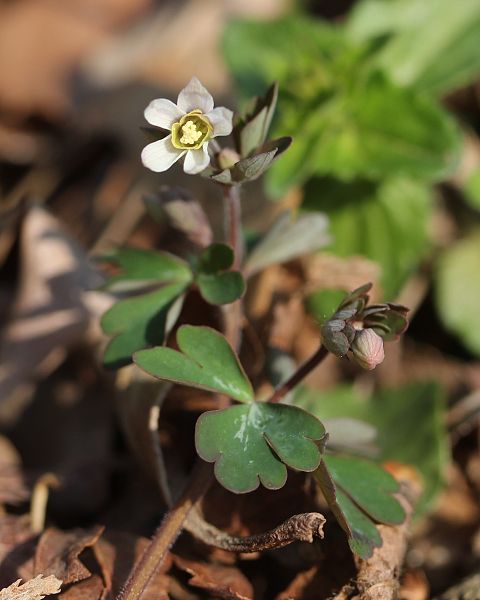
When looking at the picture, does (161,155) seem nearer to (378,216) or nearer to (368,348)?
(368,348)

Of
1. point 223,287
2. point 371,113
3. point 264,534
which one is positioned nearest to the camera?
point 264,534

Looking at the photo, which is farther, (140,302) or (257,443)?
(140,302)

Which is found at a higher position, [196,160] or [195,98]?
[195,98]

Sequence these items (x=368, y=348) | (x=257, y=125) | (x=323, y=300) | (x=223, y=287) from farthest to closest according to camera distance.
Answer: (x=323, y=300), (x=223, y=287), (x=257, y=125), (x=368, y=348)

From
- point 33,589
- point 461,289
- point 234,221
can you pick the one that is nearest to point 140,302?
point 234,221

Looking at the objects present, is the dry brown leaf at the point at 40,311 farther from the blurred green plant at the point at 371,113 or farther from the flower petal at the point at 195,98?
the flower petal at the point at 195,98

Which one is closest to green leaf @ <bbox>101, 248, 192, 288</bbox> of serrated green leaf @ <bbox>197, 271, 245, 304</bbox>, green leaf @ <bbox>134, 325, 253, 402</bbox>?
serrated green leaf @ <bbox>197, 271, 245, 304</bbox>

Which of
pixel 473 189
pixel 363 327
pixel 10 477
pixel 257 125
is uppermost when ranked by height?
pixel 257 125

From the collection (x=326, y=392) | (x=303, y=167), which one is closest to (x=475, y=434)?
(x=326, y=392)
